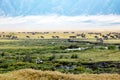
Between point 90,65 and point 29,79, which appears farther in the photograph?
point 90,65

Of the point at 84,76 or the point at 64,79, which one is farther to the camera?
the point at 84,76

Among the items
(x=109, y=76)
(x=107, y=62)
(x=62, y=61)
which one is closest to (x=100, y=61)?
(x=107, y=62)

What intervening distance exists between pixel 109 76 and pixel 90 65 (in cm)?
3615

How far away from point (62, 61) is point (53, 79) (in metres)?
43.0

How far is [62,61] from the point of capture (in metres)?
72.6

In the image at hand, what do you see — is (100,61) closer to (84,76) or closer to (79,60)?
(79,60)

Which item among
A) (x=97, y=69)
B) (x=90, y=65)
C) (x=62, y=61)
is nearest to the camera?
(x=97, y=69)

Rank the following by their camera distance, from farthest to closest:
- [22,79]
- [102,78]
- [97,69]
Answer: [97,69] < [102,78] < [22,79]

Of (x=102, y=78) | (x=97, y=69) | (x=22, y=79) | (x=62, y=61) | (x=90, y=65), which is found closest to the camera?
(x=22, y=79)

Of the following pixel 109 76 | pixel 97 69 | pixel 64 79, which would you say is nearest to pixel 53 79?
pixel 64 79

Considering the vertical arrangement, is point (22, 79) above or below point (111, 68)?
above

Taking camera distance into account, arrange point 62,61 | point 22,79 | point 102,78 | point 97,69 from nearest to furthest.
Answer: point 22,79 → point 102,78 → point 97,69 → point 62,61

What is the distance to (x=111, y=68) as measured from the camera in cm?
6300

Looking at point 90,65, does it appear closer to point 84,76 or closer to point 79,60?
point 79,60
